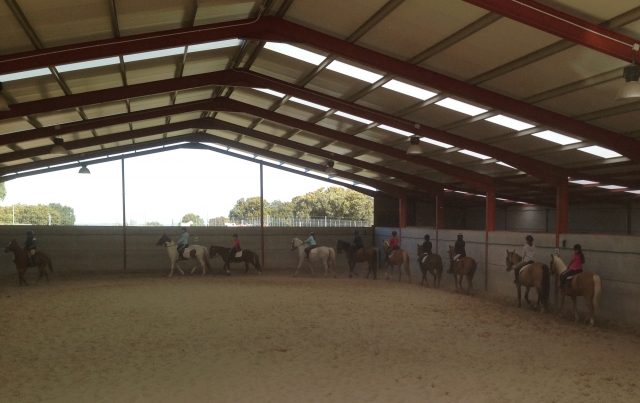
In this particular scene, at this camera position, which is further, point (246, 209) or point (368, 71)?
point (246, 209)

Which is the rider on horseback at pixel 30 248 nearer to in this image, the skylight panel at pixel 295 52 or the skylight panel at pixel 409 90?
the skylight panel at pixel 295 52

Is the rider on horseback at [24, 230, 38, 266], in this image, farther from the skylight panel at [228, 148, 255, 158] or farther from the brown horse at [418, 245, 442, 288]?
the brown horse at [418, 245, 442, 288]

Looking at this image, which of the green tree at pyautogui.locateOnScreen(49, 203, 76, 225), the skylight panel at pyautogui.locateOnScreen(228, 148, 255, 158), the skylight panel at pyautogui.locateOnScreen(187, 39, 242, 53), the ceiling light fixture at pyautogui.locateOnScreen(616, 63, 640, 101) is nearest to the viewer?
the ceiling light fixture at pyautogui.locateOnScreen(616, 63, 640, 101)

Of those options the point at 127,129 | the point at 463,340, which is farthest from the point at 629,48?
the point at 127,129

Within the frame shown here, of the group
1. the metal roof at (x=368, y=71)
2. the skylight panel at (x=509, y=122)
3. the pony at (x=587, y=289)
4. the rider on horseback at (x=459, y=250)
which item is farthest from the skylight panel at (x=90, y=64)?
the rider on horseback at (x=459, y=250)

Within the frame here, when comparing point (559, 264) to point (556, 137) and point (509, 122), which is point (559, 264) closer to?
point (556, 137)

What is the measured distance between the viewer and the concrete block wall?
715 inches

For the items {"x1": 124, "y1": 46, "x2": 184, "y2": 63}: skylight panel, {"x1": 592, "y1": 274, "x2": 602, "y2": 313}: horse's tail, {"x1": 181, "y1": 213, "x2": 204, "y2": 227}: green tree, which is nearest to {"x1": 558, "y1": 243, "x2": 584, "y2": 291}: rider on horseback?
{"x1": 592, "y1": 274, "x2": 602, "y2": 313}: horse's tail

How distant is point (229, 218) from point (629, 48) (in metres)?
17.0

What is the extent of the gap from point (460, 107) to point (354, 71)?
7.13 feet

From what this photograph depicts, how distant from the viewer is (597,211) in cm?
2058

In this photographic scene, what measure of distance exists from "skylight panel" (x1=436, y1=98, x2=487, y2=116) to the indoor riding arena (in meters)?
0.04

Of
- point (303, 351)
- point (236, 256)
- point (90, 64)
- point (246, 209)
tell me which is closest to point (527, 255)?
point (303, 351)

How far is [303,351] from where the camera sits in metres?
6.72
